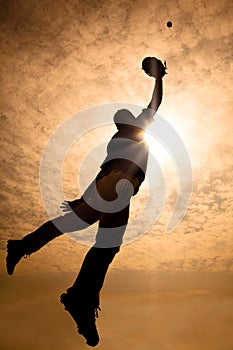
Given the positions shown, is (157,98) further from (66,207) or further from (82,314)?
(82,314)

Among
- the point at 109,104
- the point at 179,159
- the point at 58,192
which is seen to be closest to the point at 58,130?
the point at 109,104

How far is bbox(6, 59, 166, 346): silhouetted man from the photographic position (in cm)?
269

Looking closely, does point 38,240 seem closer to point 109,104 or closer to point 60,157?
point 109,104

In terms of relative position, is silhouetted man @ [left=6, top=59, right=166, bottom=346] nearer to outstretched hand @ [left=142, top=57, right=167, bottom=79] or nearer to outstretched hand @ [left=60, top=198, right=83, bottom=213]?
outstretched hand @ [left=60, top=198, right=83, bottom=213]

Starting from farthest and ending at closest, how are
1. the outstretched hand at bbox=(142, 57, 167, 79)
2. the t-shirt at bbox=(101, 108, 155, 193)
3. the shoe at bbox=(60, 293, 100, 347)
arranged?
the outstretched hand at bbox=(142, 57, 167, 79), the t-shirt at bbox=(101, 108, 155, 193), the shoe at bbox=(60, 293, 100, 347)

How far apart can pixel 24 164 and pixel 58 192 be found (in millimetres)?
1050

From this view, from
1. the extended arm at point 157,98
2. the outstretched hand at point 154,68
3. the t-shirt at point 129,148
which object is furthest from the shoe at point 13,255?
the outstretched hand at point 154,68

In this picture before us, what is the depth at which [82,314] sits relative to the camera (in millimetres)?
2666

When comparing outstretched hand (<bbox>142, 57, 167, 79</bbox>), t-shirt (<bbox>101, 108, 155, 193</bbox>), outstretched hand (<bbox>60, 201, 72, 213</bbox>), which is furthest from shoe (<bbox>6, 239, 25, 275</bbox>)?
outstretched hand (<bbox>142, 57, 167, 79</bbox>)

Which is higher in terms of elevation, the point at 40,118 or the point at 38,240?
the point at 40,118

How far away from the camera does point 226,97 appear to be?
6.10 m

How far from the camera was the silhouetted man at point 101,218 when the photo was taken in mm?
2688

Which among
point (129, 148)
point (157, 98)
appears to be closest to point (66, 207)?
point (129, 148)

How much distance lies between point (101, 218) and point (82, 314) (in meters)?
0.73
